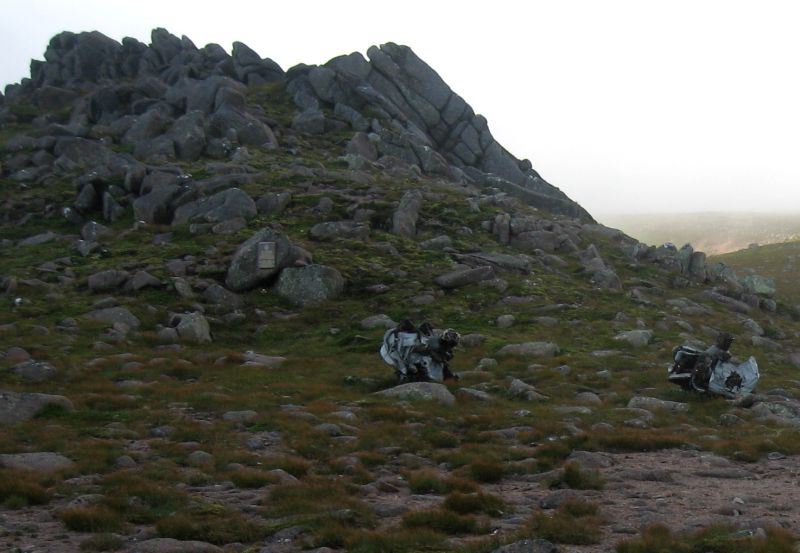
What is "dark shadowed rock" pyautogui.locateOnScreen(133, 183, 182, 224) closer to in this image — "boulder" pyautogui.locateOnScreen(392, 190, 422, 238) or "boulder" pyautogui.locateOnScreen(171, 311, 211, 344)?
"boulder" pyautogui.locateOnScreen(392, 190, 422, 238)

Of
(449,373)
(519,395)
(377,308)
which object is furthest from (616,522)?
(377,308)

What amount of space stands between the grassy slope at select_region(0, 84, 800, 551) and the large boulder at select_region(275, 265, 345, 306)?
659 millimetres

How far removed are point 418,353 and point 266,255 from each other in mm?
13991

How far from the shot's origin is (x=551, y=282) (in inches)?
1513

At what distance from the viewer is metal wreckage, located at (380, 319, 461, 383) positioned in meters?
22.6

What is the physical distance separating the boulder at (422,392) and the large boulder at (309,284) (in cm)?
1283

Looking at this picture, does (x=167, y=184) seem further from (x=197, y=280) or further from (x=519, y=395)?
(x=519, y=395)

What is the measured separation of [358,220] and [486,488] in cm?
3103

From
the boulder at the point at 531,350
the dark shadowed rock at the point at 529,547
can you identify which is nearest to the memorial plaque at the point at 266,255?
the boulder at the point at 531,350

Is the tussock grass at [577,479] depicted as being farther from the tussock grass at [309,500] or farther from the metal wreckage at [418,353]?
the metal wreckage at [418,353]

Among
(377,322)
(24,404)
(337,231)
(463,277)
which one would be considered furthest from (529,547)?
(337,231)

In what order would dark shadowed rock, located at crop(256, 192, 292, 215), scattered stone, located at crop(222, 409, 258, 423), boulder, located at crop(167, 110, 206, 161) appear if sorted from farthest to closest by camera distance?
boulder, located at crop(167, 110, 206, 161) → dark shadowed rock, located at crop(256, 192, 292, 215) → scattered stone, located at crop(222, 409, 258, 423)

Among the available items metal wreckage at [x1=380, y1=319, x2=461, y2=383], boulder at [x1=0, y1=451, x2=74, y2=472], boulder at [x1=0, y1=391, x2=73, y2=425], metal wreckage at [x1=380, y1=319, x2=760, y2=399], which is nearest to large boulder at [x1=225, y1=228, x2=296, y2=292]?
metal wreckage at [x1=380, y1=319, x2=760, y2=399]

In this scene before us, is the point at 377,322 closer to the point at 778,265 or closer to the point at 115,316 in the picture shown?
the point at 115,316
